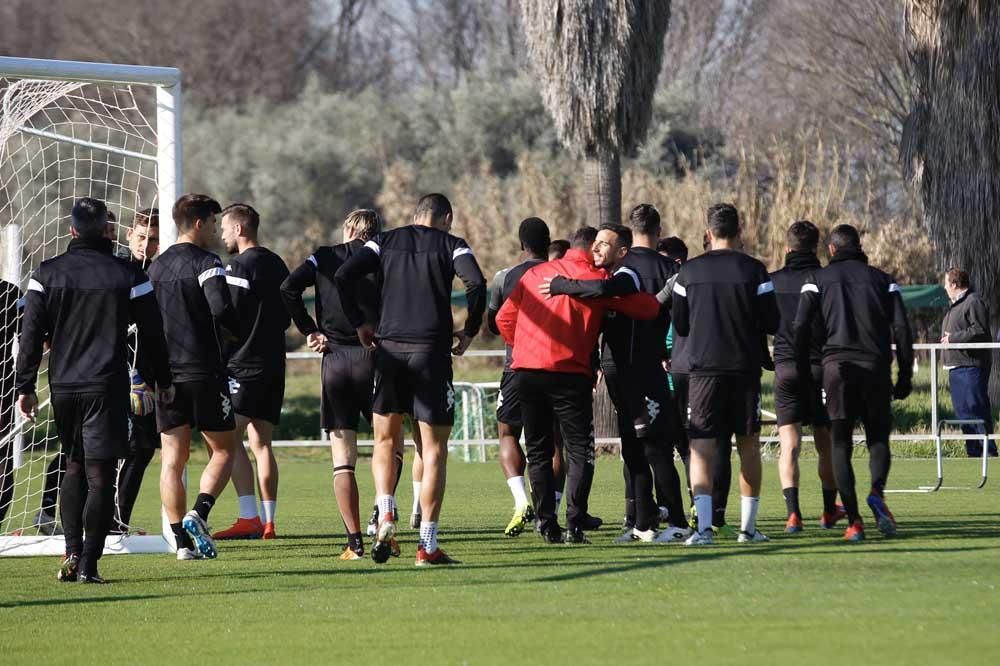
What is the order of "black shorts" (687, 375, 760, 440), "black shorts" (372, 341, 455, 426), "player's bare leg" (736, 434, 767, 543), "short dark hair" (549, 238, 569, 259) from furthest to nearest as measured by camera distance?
1. "short dark hair" (549, 238, 569, 259)
2. "player's bare leg" (736, 434, 767, 543)
3. "black shorts" (687, 375, 760, 440)
4. "black shorts" (372, 341, 455, 426)

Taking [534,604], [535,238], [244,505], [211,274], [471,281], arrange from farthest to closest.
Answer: [244,505] → [535,238] → [211,274] → [471,281] → [534,604]

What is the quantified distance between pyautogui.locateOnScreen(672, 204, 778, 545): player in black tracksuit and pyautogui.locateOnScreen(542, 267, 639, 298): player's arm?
0.47 m

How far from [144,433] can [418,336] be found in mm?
2481

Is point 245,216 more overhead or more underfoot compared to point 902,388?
more overhead

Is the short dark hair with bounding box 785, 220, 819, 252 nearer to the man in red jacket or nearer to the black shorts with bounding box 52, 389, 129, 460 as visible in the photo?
the man in red jacket

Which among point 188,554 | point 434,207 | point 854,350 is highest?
point 434,207

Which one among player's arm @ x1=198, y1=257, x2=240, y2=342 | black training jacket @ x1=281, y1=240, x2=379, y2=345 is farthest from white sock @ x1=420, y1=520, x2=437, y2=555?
player's arm @ x1=198, y1=257, x2=240, y2=342

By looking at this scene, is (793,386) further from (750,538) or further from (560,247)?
(560,247)

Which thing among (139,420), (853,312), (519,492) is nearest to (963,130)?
(853,312)

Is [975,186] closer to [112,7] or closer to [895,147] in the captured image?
[895,147]

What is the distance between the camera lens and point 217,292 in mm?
10289

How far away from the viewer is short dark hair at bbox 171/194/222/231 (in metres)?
10.4

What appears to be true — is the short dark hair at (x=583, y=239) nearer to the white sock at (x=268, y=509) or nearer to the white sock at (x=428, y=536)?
the white sock at (x=428, y=536)

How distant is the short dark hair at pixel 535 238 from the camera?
11094 millimetres
